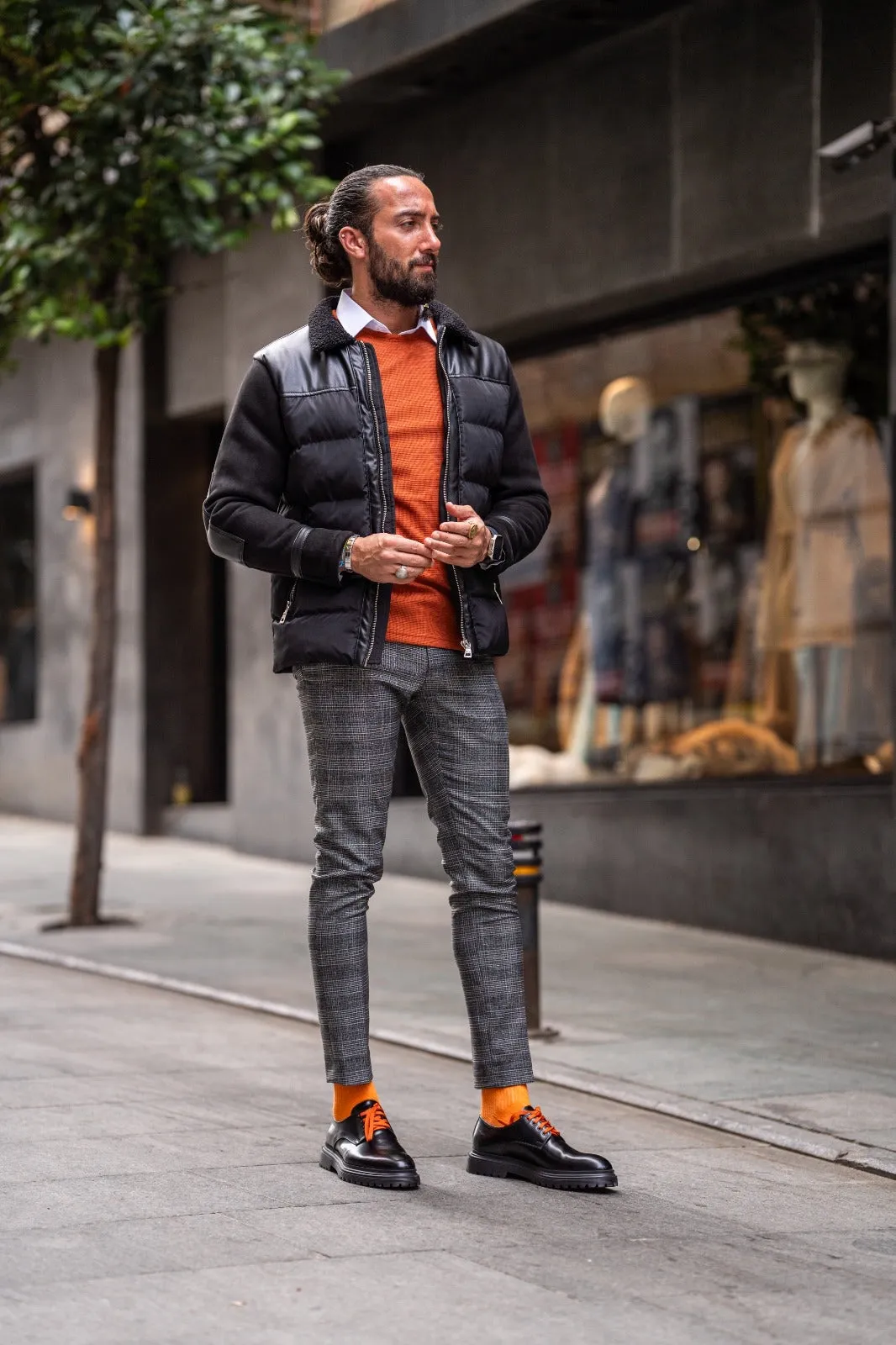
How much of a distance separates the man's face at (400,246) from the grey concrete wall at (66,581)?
1162cm

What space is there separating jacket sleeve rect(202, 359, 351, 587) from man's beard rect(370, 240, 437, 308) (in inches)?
13.9

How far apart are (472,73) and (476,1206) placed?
8936 millimetres

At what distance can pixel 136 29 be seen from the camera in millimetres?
10062

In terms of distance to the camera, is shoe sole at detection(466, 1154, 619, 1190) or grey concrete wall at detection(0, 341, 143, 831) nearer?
shoe sole at detection(466, 1154, 619, 1190)

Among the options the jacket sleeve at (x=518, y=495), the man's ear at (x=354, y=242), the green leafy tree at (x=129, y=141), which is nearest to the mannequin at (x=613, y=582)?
the green leafy tree at (x=129, y=141)

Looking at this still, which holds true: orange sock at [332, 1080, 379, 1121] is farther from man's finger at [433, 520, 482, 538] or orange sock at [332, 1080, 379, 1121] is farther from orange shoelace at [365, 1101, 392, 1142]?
man's finger at [433, 520, 482, 538]

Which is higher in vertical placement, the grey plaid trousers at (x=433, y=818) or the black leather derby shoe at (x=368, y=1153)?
the grey plaid trousers at (x=433, y=818)

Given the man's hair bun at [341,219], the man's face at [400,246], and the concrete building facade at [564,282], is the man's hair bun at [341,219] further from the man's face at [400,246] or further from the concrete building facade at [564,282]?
the concrete building facade at [564,282]

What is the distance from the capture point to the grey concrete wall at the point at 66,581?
53.9 feet

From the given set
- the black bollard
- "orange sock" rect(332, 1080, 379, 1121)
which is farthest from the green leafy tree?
"orange sock" rect(332, 1080, 379, 1121)

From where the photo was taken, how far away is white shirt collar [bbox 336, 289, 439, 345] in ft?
16.3

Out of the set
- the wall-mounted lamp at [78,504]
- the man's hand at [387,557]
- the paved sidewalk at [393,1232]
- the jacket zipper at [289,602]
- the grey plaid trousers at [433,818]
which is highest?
the wall-mounted lamp at [78,504]

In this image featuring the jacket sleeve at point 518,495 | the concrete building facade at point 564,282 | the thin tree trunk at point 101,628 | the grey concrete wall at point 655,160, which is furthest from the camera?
the thin tree trunk at point 101,628

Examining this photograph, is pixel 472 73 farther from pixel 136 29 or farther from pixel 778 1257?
pixel 778 1257
